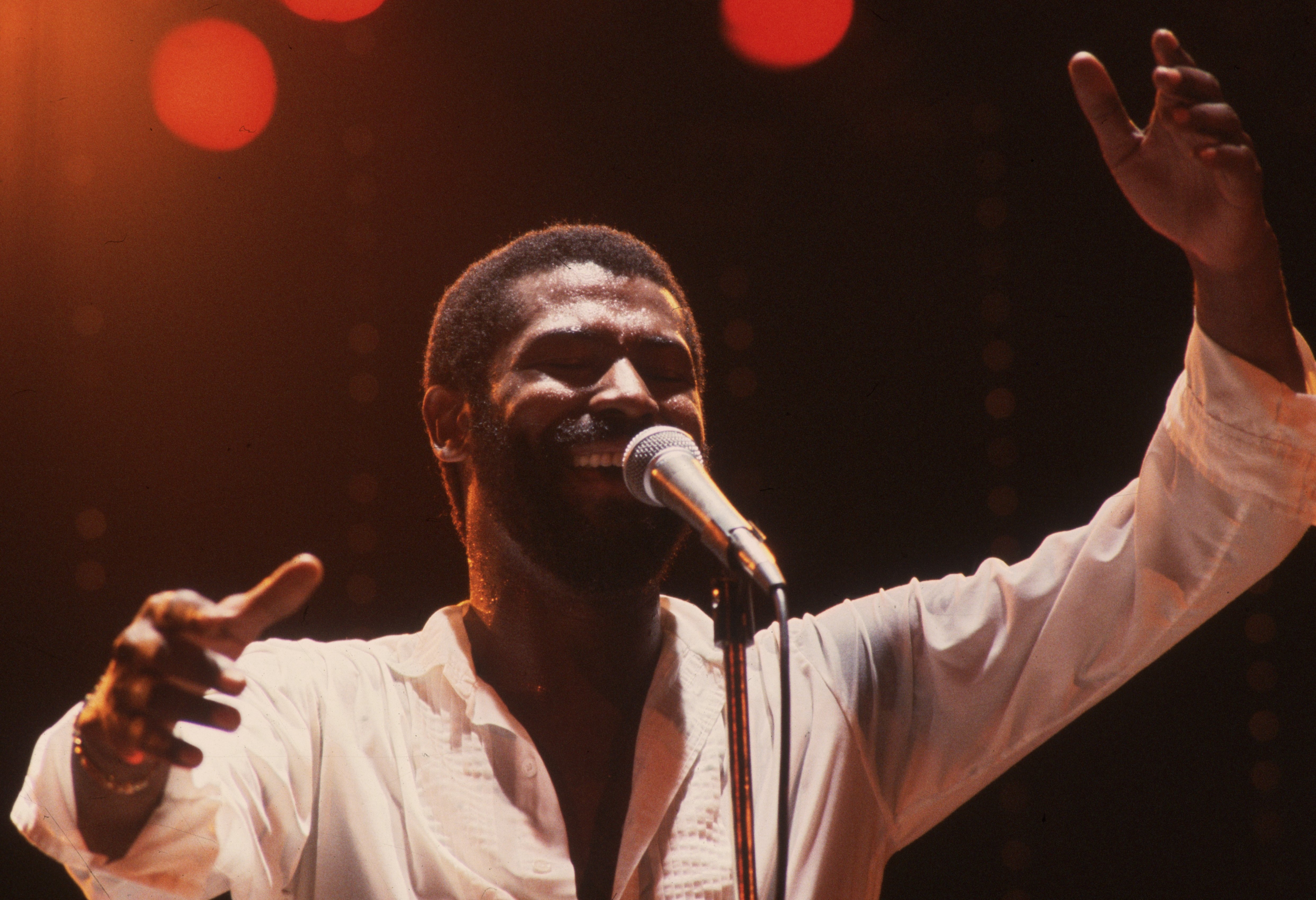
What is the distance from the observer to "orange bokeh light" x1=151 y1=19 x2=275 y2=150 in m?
2.79

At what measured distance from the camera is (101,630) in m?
2.80

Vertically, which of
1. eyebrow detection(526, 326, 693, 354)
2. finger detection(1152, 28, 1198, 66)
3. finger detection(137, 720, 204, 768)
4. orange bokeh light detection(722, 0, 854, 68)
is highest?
orange bokeh light detection(722, 0, 854, 68)

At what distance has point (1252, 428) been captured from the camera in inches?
64.7

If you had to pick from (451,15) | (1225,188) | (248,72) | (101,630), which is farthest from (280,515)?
(1225,188)

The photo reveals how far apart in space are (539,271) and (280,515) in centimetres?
120

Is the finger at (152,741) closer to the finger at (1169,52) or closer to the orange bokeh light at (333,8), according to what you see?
the finger at (1169,52)

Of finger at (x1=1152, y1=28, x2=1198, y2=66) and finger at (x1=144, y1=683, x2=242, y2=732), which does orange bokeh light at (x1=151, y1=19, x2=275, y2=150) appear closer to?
finger at (x1=144, y1=683, x2=242, y2=732)

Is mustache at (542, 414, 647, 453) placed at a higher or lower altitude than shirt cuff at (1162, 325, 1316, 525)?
higher

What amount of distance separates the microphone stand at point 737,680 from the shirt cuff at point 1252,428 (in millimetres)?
881

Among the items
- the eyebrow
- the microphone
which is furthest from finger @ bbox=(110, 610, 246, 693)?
the eyebrow

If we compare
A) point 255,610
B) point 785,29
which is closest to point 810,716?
point 255,610

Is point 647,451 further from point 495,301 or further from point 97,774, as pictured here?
point 495,301

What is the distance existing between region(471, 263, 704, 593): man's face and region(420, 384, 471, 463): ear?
0.25 feet

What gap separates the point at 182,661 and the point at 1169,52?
160 cm
